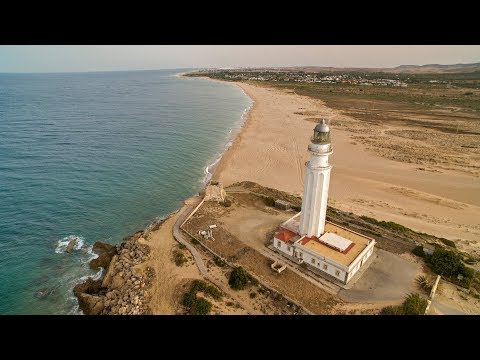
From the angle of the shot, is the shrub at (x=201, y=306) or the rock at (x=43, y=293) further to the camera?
the rock at (x=43, y=293)

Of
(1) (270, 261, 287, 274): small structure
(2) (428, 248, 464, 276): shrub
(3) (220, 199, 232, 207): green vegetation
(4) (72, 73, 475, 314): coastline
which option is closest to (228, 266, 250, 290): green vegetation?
(1) (270, 261, 287, 274): small structure

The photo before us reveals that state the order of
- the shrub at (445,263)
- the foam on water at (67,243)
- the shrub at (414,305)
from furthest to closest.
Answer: the foam on water at (67,243)
the shrub at (445,263)
the shrub at (414,305)

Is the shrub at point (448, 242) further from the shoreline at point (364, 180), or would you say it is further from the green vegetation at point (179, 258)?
the green vegetation at point (179, 258)

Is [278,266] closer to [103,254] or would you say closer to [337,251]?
[337,251]

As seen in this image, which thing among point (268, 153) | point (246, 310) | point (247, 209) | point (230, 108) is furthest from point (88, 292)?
point (230, 108)

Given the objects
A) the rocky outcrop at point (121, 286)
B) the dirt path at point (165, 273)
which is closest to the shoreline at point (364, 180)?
the dirt path at point (165, 273)

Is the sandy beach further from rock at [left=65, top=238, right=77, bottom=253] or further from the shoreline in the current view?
rock at [left=65, top=238, right=77, bottom=253]
